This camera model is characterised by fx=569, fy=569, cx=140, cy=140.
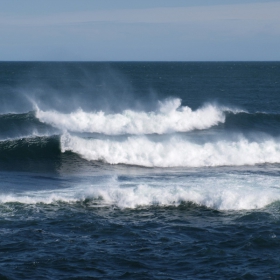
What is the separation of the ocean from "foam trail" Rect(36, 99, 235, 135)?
0.33ft

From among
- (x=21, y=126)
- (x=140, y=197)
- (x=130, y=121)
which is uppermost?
(x=130, y=121)

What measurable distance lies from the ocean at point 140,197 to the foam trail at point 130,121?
0.33ft

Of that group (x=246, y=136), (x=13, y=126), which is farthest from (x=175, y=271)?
(x=13, y=126)

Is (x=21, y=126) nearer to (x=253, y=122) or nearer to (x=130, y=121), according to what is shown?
(x=130, y=121)

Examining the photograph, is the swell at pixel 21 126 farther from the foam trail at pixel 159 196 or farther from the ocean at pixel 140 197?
the foam trail at pixel 159 196

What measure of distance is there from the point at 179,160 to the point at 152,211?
11626mm

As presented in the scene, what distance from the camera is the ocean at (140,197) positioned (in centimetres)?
1763

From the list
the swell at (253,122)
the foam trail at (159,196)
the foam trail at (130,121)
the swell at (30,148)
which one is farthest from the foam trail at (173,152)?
the swell at (253,122)

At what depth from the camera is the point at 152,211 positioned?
23.5 m

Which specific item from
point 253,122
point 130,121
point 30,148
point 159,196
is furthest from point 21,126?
point 159,196

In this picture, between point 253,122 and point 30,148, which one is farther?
point 253,122

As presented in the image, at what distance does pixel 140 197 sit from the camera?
24656mm

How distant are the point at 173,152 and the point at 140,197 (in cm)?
1123

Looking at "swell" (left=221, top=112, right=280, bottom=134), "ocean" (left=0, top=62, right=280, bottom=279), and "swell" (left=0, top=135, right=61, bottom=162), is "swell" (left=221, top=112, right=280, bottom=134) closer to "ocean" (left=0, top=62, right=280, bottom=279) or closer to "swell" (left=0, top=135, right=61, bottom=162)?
"ocean" (left=0, top=62, right=280, bottom=279)
